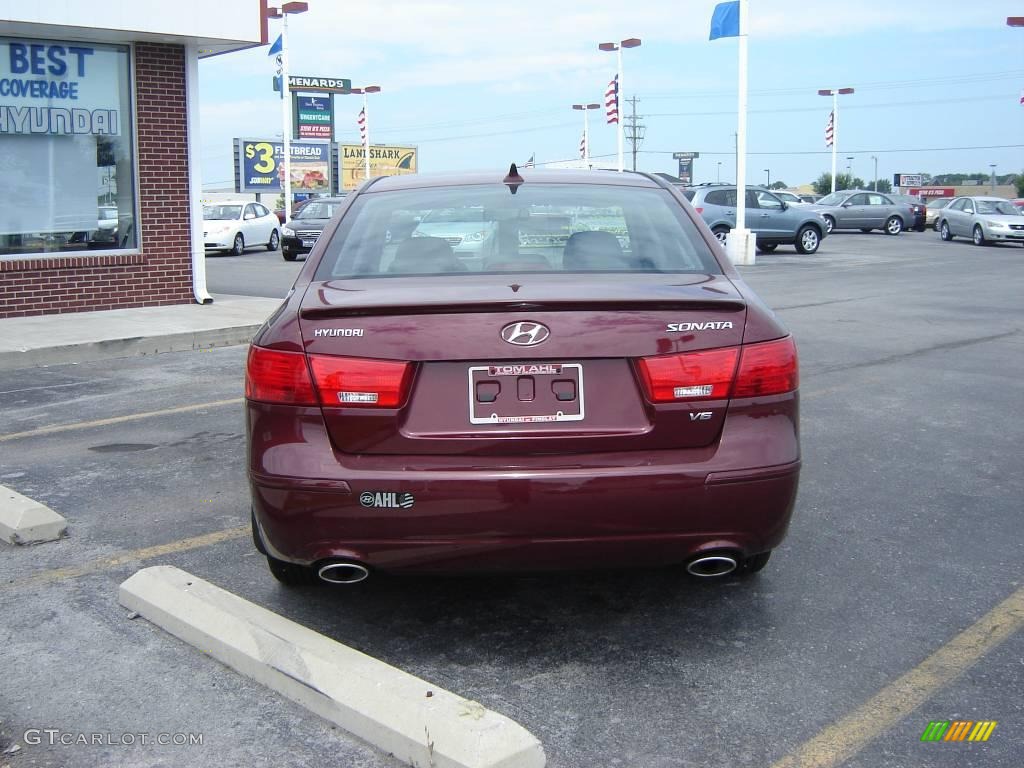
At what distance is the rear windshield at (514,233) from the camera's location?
4.11 m

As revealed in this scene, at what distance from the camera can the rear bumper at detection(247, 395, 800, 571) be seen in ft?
11.0

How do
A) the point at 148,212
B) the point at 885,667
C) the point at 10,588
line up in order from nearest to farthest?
the point at 885,667
the point at 10,588
the point at 148,212

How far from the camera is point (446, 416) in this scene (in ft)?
11.1

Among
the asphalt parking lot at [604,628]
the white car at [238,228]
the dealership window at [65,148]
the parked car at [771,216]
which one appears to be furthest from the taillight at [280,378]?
the white car at [238,228]

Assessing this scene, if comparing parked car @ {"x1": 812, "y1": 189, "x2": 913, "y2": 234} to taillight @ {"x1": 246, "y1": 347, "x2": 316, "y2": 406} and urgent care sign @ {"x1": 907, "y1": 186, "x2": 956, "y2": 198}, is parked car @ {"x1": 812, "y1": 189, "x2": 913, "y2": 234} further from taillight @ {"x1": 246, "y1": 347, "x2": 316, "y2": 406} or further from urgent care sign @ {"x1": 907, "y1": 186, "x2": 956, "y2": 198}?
urgent care sign @ {"x1": 907, "y1": 186, "x2": 956, "y2": 198}

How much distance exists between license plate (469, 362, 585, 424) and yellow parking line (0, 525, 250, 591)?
195 cm

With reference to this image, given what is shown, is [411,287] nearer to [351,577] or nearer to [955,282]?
[351,577]

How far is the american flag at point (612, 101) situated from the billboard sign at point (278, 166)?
787 inches

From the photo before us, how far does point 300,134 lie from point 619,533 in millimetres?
69627

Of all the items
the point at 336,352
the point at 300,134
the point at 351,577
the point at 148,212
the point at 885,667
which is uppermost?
the point at 300,134

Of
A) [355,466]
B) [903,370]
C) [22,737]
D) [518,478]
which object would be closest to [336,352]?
[355,466]

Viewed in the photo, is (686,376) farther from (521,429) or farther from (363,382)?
(363,382)

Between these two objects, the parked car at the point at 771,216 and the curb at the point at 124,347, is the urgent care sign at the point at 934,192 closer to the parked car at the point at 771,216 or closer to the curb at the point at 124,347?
the parked car at the point at 771,216

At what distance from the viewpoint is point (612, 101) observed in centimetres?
3875
